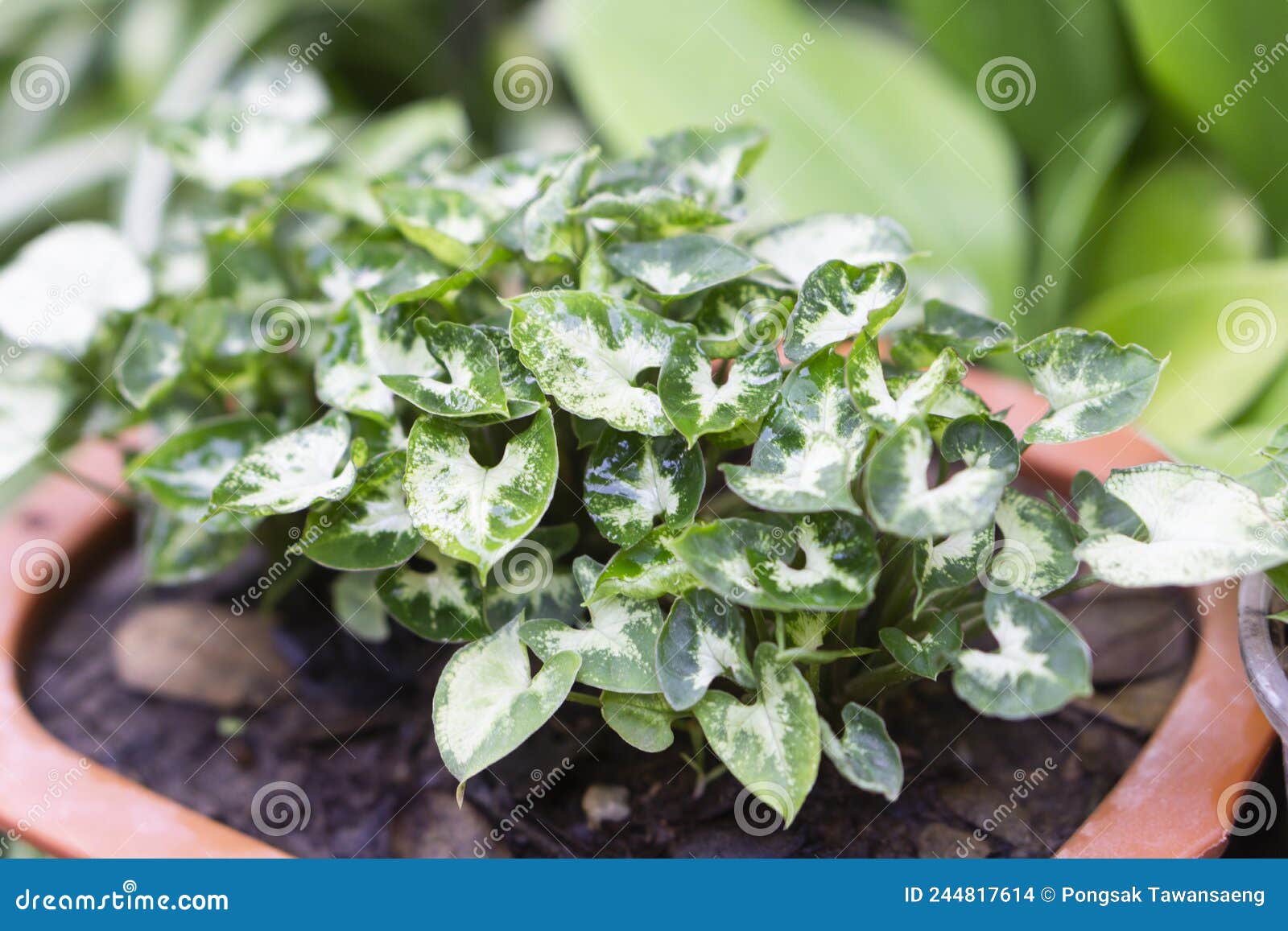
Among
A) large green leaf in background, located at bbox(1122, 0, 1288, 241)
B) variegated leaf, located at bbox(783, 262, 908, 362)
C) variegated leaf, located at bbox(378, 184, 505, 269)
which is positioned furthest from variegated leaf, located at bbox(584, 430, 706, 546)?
large green leaf in background, located at bbox(1122, 0, 1288, 241)

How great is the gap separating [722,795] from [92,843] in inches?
20.2

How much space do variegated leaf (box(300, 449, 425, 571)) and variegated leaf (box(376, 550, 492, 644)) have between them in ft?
0.19

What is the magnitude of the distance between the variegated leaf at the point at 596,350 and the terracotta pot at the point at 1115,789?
1.45ft

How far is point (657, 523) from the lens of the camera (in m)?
0.72

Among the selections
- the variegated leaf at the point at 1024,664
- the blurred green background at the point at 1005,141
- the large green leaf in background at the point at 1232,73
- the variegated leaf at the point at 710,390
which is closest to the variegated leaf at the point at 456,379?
the variegated leaf at the point at 710,390

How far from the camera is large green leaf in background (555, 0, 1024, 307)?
1335 millimetres

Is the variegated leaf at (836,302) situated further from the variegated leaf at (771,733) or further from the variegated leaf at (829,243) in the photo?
the variegated leaf at (771,733)

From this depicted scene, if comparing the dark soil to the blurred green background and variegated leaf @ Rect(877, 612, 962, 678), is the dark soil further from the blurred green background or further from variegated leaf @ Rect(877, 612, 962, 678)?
the blurred green background

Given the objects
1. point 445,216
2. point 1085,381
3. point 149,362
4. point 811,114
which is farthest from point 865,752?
point 811,114

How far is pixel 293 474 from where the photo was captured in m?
0.74

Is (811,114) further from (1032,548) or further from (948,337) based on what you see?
(1032,548)

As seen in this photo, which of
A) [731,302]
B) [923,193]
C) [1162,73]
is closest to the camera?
[731,302]
